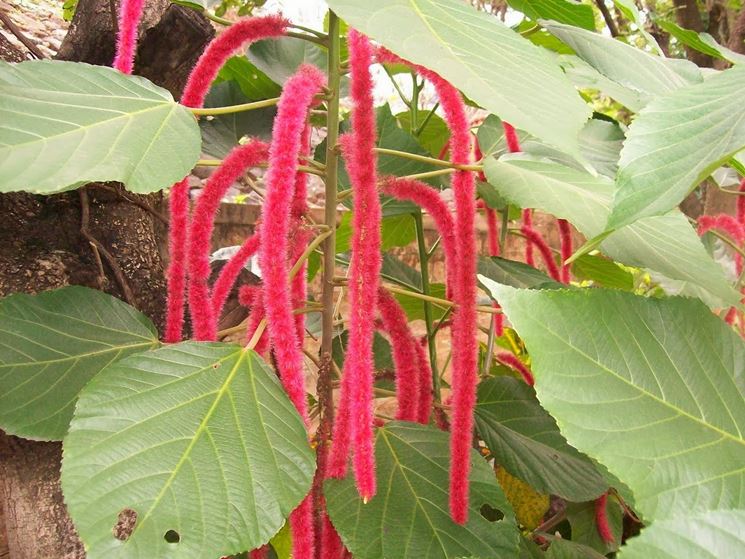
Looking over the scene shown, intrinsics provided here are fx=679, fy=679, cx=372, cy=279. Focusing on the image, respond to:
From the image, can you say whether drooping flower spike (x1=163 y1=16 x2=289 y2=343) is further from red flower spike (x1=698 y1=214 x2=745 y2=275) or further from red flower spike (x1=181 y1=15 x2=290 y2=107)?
red flower spike (x1=698 y1=214 x2=745 y2=275)

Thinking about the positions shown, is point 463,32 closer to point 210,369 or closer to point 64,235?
point 210,369

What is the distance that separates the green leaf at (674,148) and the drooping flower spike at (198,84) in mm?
278

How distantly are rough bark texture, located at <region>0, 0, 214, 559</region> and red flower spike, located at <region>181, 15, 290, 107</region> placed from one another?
22cm

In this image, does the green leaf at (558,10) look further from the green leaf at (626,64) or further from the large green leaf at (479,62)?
the large green leaf at (479,62)

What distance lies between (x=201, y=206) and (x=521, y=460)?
42 cm

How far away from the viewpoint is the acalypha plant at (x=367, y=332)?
329mm

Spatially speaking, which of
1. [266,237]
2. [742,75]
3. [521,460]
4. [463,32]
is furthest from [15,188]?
[521,460]

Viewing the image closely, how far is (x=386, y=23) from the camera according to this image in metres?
0.29

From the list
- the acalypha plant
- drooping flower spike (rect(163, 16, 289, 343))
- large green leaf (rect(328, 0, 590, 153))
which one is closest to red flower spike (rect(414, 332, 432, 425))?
the acalypha plant

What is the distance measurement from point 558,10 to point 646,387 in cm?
42

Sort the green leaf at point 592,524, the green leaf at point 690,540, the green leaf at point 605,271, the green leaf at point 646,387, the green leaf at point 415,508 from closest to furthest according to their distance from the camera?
the green leaf at point 690,540
the green leaf at point 646,387
the green leaf at point 415,508
the green leaf at point 592,524
the green leaf at point 605,271

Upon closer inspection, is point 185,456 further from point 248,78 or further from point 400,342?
point 248,78

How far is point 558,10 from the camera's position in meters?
0.66

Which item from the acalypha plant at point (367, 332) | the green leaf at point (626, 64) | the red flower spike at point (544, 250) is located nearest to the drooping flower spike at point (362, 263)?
the acalypha plant at point (367, 332)
